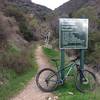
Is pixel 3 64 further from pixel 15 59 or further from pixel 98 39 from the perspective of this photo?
pixel 98 39

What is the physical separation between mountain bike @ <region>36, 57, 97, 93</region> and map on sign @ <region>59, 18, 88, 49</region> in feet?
2.13

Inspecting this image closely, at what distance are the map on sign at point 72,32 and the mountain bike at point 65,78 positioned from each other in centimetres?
65

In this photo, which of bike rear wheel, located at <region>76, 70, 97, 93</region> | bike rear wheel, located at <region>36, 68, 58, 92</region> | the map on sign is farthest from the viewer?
the map on sign

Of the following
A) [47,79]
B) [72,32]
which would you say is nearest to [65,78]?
[47,79]

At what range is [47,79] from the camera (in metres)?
11.9

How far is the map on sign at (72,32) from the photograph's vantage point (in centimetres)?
1219

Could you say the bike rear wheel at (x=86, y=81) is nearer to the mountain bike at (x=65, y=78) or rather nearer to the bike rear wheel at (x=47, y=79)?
the mountain bike at (x=65, y=78)

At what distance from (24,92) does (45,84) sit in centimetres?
→ 78

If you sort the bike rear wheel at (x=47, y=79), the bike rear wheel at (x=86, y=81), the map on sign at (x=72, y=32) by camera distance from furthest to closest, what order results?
the map on sign at (x=72, y=32) → the bike rear wheel at (x=86, y=81) → the bike rear wheel at (x=47, y=79)

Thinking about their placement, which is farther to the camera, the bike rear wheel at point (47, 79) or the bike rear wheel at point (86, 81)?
the bike rear wheel at point (86, 81)

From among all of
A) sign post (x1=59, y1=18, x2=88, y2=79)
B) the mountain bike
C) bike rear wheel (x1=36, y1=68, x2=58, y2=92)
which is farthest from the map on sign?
bike rear wheel (x1=36, y1=68, x2=58, y2=92)

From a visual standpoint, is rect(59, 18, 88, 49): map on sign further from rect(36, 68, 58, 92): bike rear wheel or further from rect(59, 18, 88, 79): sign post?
rect(36, 68, 58, 92): bike rear wheel

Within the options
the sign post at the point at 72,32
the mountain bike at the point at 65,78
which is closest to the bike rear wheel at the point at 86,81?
the mountain bike at the point at 65,78

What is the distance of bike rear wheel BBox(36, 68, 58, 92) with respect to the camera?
39.1ft
